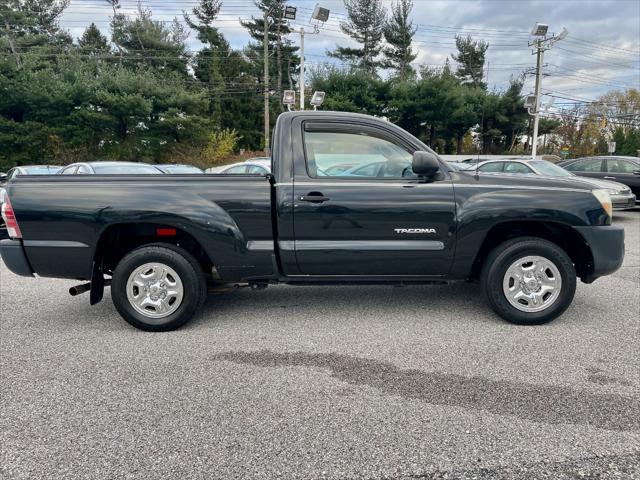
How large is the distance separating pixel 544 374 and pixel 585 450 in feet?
2.74

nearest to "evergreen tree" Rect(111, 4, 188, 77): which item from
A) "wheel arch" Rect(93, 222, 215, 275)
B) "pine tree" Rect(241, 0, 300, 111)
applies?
"pine tree" Rect(241, 0, 300, 111)

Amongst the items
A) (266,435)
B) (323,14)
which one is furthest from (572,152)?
(266,435)

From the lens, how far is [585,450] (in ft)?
7.54

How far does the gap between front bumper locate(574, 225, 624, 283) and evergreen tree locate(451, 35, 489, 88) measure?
41.9m

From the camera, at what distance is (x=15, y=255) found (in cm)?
376

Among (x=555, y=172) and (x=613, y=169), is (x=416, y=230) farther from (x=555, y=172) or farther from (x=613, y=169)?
(x=613, y=169)

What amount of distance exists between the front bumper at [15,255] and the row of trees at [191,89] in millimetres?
21914

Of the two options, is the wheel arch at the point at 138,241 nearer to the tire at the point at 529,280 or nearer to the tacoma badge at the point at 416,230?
the tacoma badge at the point at 416,230

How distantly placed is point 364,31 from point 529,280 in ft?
137

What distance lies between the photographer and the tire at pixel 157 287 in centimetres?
384

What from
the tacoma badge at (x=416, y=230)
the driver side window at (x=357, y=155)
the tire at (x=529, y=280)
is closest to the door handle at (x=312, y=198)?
the driver side window at (x=357, y=155)

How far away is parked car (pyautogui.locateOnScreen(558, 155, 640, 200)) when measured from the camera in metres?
11.5

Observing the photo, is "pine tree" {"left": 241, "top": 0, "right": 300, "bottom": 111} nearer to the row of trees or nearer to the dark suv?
the row of trees

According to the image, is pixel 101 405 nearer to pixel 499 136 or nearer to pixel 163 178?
pixel 163 178
